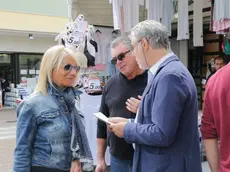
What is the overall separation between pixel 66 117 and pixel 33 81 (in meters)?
14.2

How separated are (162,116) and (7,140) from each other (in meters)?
7.52

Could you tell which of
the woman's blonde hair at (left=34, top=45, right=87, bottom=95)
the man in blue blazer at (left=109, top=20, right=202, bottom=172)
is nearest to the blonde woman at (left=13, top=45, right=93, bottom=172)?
the woman's blonde hair at (left=34, top=45, right=87, bottom=95)

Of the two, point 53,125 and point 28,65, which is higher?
point 28,65

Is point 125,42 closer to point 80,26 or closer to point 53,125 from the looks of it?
point 53,125

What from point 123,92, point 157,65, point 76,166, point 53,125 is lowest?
point 76,166

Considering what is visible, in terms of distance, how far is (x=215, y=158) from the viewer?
62.9 inches

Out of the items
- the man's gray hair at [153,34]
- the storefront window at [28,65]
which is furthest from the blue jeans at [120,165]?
the storefront window at [28,65]

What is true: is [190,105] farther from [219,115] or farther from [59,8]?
[59,8]

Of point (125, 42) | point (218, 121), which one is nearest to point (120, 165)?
point (125, 42)

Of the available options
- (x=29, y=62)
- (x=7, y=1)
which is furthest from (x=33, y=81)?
(x=7, y=1)

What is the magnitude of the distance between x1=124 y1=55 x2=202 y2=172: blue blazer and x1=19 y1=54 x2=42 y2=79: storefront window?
599 inches

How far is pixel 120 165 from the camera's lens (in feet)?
7.89

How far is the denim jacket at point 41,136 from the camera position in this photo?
5.99ft

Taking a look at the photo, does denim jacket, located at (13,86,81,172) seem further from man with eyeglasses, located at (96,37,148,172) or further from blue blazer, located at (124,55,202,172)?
man with eyeglasses, located at (96,37,148,172)
